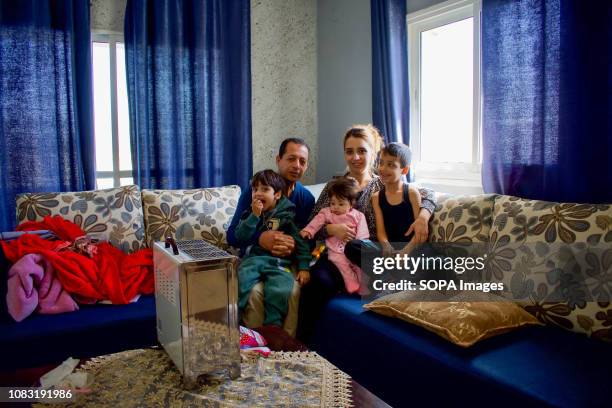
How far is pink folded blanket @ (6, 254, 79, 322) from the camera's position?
1.90 m

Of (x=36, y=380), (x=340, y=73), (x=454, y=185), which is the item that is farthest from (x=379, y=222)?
(x=340, y=73)

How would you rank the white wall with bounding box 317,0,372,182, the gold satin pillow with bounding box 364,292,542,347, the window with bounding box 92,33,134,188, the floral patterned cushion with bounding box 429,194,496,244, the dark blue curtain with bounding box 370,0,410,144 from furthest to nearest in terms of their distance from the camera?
the white wall with bounding box 317,0,372,182 < the window with bounding box 92,33,134,188 < the dark blue curtain with bounding box 370,0,410,144 < the floral patterned cushion with bounding box 429,194,496,244 < the gold satin pillow with bounding box 364,292,542,347

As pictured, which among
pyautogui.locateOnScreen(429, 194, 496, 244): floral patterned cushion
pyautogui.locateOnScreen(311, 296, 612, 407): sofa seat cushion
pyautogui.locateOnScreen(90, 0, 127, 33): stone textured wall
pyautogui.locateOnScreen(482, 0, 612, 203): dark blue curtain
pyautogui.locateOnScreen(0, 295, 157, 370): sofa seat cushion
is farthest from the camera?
pyautogui.locateOnScreen(90, 0, 127, 33): stone textured wall

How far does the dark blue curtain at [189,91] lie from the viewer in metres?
3.13

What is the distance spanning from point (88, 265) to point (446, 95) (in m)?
2.23

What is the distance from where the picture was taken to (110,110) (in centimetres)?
323

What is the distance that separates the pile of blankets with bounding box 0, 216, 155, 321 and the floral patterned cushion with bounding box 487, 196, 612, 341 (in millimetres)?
1580

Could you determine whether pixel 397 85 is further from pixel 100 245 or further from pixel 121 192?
pixel 100 245

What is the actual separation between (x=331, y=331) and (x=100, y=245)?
3.82 ft

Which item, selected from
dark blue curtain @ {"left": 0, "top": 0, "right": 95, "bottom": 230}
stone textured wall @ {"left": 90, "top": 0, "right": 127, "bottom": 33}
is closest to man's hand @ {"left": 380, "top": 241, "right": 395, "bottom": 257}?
dark blue curtain @ {"left": 0, "top": 0, "right": 95, "bottom": 230}

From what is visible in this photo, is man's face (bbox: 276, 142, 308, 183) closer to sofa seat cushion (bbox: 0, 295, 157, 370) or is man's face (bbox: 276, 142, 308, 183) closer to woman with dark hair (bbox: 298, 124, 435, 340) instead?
woman with dark hair (bbox: 298, 124, 435, 340)

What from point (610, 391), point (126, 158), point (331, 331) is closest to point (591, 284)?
point (610, 391)

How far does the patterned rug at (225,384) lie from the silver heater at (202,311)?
→ 4 centimetres

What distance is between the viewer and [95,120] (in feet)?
10.4
